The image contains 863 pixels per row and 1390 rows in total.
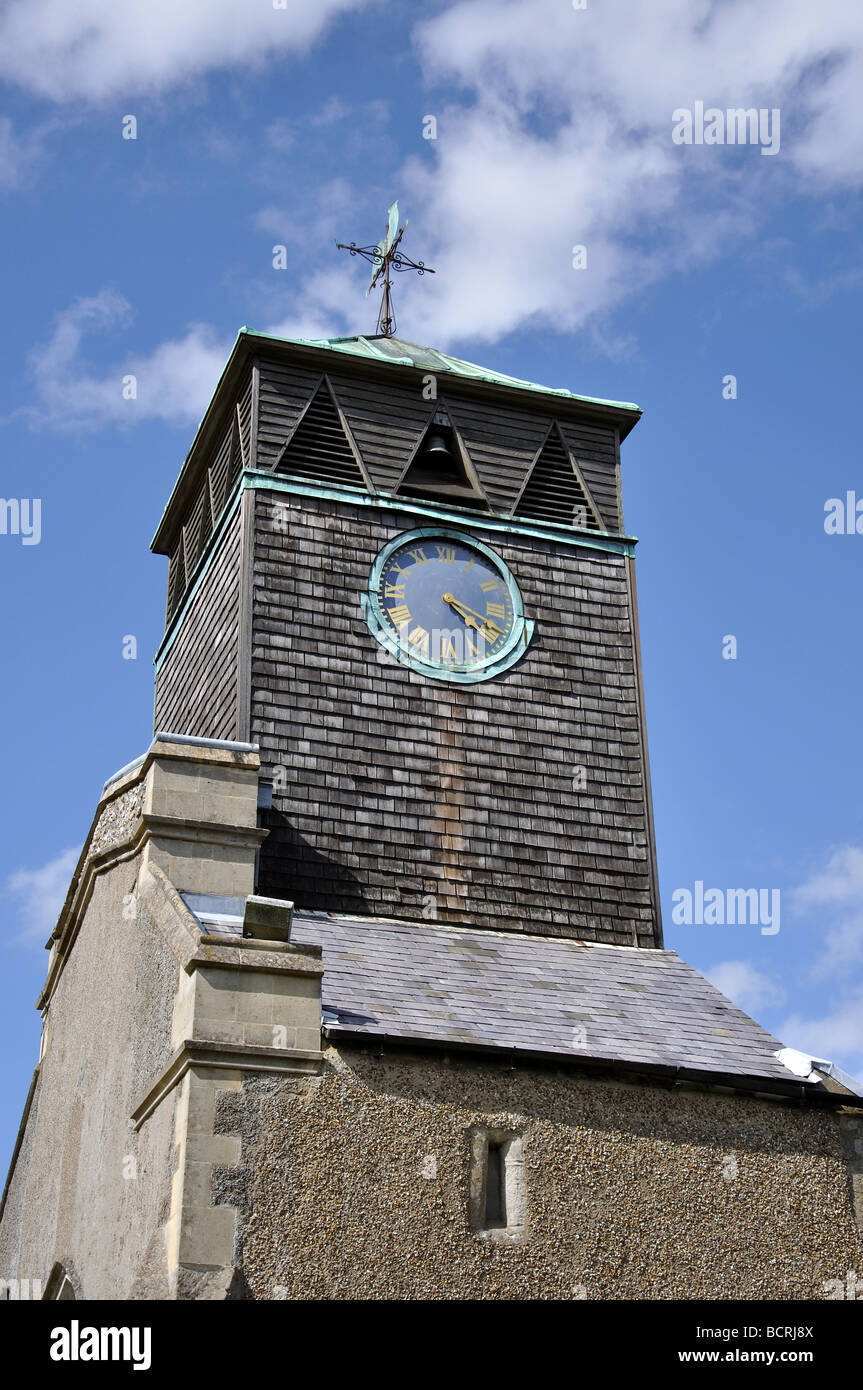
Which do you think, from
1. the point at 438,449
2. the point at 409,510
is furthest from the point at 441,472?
the point at 409,510

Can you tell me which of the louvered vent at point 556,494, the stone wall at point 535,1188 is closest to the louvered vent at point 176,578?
the louvered vent at point 556,494

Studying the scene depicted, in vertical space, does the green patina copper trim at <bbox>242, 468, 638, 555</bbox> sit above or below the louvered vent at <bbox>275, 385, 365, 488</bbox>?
below

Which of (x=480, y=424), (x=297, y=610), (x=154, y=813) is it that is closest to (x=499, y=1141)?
(x=154, y=813)

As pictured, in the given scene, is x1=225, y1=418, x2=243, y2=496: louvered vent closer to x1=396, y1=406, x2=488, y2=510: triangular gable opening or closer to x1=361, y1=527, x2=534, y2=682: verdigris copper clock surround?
x1=396, y1=406, x2=488, y2=510: triangular gable opening

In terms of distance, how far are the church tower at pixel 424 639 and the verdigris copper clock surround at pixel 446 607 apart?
0.03 meters

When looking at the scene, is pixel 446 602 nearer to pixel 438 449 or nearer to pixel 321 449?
pixel 438 449

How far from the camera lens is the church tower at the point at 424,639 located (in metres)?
16.3

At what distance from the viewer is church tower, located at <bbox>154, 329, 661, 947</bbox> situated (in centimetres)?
1628

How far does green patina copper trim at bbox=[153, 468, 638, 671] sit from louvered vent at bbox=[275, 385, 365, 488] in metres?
0.19

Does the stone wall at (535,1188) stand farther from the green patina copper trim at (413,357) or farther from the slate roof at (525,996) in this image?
the green patina copper trim at (413,357)

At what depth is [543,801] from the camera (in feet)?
55.9

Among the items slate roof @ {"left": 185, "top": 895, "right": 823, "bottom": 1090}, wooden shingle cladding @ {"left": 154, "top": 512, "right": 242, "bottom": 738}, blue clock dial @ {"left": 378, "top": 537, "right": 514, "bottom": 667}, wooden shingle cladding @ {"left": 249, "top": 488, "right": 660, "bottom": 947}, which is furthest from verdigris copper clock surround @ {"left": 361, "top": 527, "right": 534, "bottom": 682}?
slate roof @ {"left": 185, "top": 895, "right": 823, "bottom": 1090}
